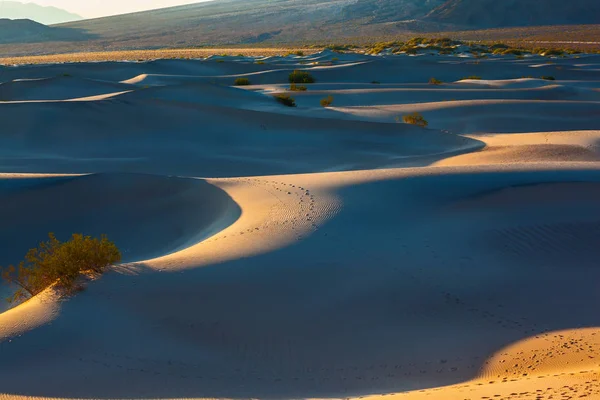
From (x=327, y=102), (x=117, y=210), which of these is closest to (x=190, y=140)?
(x=117, y=210)

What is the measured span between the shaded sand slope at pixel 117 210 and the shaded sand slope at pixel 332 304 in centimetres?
111

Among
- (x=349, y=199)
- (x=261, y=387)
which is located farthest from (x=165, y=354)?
(x=349, y=199)

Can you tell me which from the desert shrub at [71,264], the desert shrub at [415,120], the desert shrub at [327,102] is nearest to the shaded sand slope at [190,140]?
the desert shrub at [415,120]

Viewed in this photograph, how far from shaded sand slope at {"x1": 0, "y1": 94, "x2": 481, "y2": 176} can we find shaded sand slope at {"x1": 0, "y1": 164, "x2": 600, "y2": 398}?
6.80 m

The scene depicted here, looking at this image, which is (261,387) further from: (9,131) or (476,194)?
(9,131)

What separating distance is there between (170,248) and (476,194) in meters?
4.71

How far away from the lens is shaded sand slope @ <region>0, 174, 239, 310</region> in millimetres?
11266

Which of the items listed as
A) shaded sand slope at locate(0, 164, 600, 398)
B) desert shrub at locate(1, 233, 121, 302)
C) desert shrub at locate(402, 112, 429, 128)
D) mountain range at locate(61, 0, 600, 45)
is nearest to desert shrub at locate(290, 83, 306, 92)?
desert shrub at locate(402, 112, 429, 128)

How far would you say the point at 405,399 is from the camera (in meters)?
5.60

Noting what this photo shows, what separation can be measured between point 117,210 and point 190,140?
7767mm

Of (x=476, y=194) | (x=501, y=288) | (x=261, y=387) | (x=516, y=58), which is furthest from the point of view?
(x=516, y=58)

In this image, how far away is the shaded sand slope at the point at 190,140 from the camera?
17.3 metres

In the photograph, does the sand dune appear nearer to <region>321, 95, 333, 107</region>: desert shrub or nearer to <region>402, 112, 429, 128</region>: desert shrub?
<region>321, 95, 333, 107</region>: desert shrub

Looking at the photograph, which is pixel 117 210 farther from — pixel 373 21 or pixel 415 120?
pixel 373 21
